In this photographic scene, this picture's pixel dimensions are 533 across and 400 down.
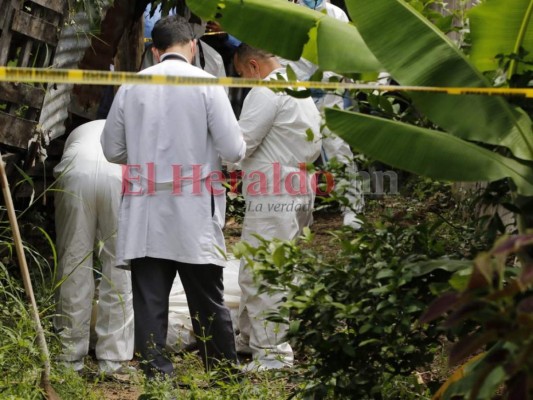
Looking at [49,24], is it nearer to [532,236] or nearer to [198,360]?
[198,360]

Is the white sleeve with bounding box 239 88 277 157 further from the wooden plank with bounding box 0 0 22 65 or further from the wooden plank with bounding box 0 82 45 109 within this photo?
the wooden plank with bounding box 0 0 22 65

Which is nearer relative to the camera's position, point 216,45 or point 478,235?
point 478,235

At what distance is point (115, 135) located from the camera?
6355mm

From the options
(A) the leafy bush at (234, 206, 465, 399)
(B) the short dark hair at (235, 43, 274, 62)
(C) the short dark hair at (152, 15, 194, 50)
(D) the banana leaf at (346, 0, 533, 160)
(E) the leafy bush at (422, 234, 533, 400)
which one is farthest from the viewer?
(B) the short dark hair at (235, 43, 274, 62)

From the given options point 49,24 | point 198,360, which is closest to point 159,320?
point 198,360

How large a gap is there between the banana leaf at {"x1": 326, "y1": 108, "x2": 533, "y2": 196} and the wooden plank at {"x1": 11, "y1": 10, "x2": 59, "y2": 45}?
119 inches

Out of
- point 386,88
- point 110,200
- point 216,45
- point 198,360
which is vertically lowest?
point 198,360

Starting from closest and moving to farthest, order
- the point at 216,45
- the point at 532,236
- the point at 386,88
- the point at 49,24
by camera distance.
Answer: the point at 532,236 < the point at 386,88 < the point at 49,24 < the point at 216,45

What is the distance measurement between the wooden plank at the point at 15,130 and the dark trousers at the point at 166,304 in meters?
1.14

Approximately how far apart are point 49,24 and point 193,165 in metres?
1.41

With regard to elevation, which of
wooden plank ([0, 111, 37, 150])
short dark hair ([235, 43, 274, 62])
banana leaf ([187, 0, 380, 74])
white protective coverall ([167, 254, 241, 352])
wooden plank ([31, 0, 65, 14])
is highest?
wooden plank ([31, 0, 65, 14])

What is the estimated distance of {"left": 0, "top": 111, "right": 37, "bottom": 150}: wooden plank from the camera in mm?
6629

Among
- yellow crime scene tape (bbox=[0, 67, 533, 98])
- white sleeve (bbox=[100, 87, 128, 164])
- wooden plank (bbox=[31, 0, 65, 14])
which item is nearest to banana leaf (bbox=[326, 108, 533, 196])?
yellow crime scene tape (bbox=[0, 67, 533, 98])

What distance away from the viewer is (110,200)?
22.4ft
